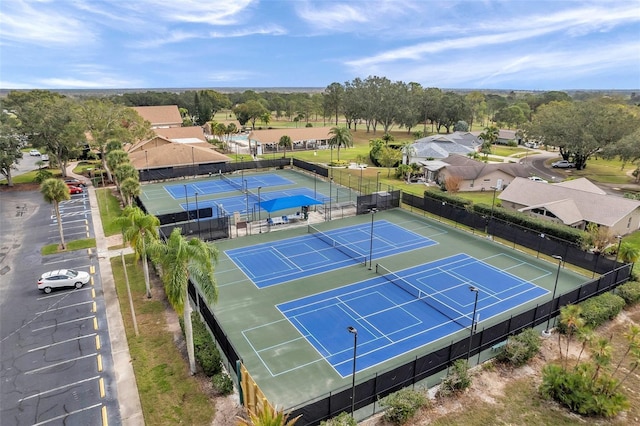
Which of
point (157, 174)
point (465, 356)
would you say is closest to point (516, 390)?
point (465, 356)

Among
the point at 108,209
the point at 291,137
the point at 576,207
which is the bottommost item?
the point at 108,209

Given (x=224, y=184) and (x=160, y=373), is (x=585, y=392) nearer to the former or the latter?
(x=160, y=373)

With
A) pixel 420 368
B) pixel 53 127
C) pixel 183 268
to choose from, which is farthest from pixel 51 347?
pixel 53 127

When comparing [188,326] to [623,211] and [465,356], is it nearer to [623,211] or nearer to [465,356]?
[465,356]

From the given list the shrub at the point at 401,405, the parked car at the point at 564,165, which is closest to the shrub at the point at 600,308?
the shrub at the point at 401,405

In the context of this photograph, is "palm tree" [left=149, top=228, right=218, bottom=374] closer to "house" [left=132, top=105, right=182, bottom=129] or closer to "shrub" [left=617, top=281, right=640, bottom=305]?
"shrub" [left=617, top=281, right=640, bottom=305]

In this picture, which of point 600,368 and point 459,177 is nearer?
point 600,368

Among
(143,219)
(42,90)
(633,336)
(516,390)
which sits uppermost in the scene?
(42,90)

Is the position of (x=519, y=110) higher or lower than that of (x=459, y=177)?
higher
